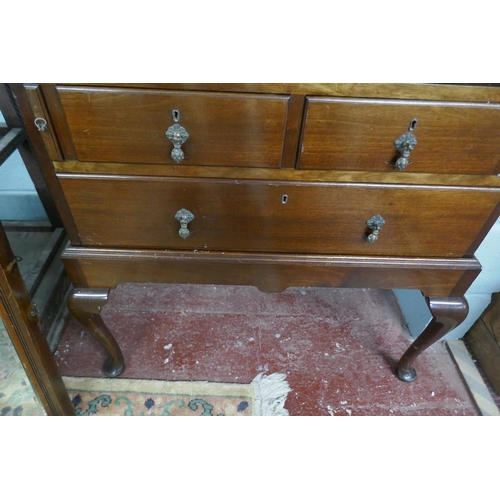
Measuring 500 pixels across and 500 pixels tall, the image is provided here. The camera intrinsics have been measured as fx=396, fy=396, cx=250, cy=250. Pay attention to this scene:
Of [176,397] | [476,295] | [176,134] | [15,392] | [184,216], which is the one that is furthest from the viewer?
[476,295]

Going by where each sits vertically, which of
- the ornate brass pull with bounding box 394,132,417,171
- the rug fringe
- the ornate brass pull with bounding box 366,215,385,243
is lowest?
the rug fringe

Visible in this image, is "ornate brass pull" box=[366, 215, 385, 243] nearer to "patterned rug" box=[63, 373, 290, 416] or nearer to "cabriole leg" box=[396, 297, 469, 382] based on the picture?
"cabriole leg" box=[396, 297, 469, 382]

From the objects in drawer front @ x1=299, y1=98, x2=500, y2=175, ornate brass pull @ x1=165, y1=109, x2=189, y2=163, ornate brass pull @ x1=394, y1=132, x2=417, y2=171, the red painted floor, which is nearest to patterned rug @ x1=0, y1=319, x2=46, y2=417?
the red painted floor

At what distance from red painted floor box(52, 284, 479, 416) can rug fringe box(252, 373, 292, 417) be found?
0.02 metres

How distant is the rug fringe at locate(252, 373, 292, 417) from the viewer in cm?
105

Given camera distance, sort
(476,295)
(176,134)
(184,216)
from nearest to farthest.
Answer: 1. (176,134)
2. (184,216)
3. (476,295)

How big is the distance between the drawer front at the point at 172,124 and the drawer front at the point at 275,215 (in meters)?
0.05

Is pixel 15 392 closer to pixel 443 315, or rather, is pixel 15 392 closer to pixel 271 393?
pixel 271 393

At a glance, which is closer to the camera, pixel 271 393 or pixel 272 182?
pixel 272 182

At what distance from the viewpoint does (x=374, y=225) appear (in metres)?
0.74

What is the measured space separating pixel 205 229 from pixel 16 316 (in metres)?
0.36

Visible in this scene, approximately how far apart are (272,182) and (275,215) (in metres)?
0.07

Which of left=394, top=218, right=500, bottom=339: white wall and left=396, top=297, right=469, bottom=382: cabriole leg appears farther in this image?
left=394, top=218, right=500, bottom=339: white wall

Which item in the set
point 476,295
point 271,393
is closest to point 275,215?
point 271,393
